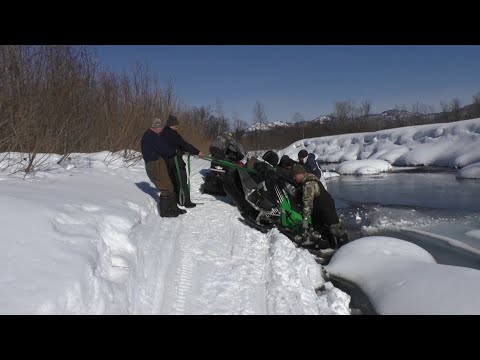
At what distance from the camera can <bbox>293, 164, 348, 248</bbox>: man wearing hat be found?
619 cm

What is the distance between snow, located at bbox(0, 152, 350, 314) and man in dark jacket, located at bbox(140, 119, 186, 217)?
0.93ft

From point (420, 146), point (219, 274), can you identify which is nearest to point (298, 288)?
point (219, 274)

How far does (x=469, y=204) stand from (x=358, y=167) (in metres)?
13.4

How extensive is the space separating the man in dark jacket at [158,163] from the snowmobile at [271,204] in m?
1.58

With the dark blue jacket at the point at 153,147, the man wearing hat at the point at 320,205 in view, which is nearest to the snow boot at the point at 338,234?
the man wearing hat at the point at 320,205

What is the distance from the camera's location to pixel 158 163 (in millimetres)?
6305

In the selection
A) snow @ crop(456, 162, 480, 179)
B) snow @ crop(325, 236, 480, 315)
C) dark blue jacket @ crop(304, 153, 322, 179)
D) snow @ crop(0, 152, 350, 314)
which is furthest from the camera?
snow @ crop(456, 162, 480, 179)

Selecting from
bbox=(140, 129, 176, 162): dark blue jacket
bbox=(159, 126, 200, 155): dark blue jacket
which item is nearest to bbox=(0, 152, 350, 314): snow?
bbox=(140, 129, 176, 162): dark blue jacket

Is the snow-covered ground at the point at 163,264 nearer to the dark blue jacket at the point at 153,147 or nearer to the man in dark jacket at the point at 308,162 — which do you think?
the dark blue jacket at the point at 153,147

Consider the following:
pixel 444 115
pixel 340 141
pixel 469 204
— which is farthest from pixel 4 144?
pixel 444 115

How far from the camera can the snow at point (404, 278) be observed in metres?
3.32

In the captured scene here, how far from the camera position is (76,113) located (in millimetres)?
8305

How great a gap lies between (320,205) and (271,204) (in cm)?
96

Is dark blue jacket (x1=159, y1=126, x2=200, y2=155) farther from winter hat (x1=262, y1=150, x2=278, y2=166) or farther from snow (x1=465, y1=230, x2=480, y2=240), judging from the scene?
snow (x1=465, y1=230, x2=480, y2=240)
